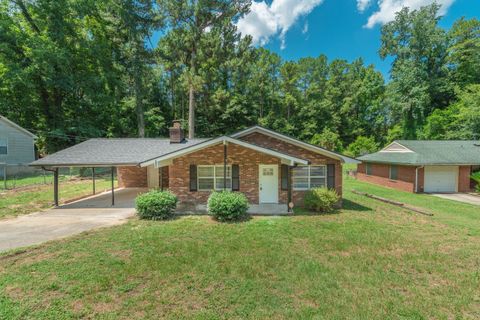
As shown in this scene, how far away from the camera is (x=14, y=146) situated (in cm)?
2172

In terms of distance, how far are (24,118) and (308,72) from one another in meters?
40.1

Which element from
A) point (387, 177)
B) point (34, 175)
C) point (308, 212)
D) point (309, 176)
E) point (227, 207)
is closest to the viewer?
point (227, 207)

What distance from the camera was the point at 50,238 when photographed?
22.1ft

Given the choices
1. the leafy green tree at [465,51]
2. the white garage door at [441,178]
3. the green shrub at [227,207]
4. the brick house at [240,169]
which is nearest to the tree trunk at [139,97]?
the brick house at [240,169]

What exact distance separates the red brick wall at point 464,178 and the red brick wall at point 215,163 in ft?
48.3

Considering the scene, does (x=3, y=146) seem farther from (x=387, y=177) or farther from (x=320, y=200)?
(x=387, y=177)

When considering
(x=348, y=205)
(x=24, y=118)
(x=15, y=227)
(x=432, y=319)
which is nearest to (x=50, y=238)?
(x=15, y=227)

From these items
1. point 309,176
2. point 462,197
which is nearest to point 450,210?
point 462,197

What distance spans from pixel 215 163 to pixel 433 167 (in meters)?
15.6

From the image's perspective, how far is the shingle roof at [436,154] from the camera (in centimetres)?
1520

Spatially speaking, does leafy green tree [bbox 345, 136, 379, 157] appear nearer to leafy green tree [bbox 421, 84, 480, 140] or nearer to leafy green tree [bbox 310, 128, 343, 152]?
leafy green tree [bbox 310, 128, 343, 152]

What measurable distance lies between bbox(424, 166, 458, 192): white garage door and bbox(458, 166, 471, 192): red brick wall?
0.96ft

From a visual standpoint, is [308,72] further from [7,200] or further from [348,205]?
[7,200]

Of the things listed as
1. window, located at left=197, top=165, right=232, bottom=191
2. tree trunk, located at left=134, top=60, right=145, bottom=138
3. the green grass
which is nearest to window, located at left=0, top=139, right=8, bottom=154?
tree trunk, located at left=134, top=60, right=145, bottom=138
